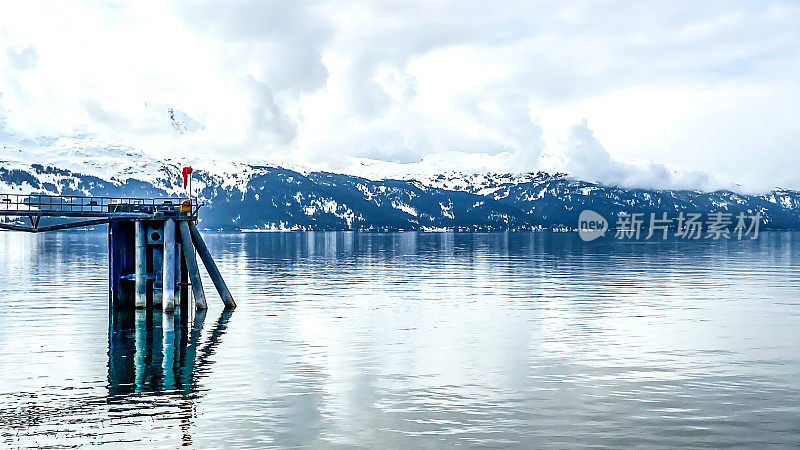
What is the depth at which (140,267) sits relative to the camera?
216 ft

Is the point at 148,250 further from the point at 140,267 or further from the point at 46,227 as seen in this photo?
the point at 46,227

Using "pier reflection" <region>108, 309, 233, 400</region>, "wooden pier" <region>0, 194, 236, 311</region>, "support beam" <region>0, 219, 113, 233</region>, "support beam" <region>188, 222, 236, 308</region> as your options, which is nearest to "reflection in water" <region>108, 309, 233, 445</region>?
"pier reflection" <region>108, 309, 233, 400</region>

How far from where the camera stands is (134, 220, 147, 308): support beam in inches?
2586

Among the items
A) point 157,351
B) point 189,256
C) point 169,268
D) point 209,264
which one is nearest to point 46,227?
point 169,268

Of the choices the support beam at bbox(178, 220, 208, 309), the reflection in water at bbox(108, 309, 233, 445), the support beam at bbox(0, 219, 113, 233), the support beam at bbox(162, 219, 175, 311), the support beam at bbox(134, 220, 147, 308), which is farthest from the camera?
the support beam at bbox(178, 220, 208, 309)

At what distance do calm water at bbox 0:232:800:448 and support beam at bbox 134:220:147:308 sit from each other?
153 cm

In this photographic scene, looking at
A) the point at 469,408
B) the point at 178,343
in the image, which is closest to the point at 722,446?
the point at 469,408

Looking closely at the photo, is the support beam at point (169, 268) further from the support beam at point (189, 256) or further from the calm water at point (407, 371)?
the calm water at point (407, 371)

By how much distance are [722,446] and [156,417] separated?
21.0 m

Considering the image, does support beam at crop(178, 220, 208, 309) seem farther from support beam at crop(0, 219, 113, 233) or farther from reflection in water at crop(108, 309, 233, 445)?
support beam at crop(0, 219, 113, 233)

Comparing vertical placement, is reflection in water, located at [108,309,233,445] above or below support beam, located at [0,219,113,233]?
below

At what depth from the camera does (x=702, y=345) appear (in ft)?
173

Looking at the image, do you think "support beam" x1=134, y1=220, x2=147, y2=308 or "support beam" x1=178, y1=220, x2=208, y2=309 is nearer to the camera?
"support beam" x1=134, y1=220, x2=147, y2=308

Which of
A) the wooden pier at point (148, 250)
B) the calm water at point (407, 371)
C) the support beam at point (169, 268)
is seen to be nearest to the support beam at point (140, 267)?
the wooden pier at point (148, 250)
